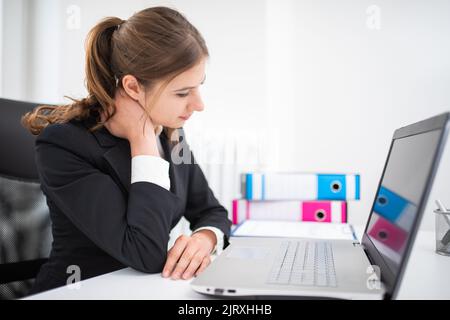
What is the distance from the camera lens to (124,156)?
2.82 feet

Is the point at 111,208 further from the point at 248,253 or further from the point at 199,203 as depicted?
the point at 199,203

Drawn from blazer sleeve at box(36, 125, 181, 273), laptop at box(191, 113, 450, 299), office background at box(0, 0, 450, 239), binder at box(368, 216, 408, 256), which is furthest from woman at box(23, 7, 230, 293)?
office background at box(0, 0, 450, 239)

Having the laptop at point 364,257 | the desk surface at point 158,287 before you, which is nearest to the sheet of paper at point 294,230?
the laptop at point 364,257

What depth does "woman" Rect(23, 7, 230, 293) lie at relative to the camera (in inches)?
27.4

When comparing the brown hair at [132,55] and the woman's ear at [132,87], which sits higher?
the brown hair at [132,55]

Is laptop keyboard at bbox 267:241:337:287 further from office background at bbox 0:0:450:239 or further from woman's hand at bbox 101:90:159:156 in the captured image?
office background at bbox 0:0:450:239

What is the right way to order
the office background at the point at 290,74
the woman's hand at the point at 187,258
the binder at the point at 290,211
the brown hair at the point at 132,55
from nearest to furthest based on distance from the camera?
the woman's hand at the point at 187,258, the brown hair at the point at 132,55, the binder at the point at 290,211, the office background at the point at 290,74

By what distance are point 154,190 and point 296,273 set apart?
0.31 metres

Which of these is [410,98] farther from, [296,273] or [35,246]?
[35,246]

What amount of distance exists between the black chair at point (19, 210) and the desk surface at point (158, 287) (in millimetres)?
409

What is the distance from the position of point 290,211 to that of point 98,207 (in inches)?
28.9

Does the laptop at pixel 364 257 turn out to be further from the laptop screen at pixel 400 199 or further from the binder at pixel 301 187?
the binder at pixel 301 187

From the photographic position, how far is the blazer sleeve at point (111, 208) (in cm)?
68

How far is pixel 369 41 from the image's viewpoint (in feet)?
5.82
